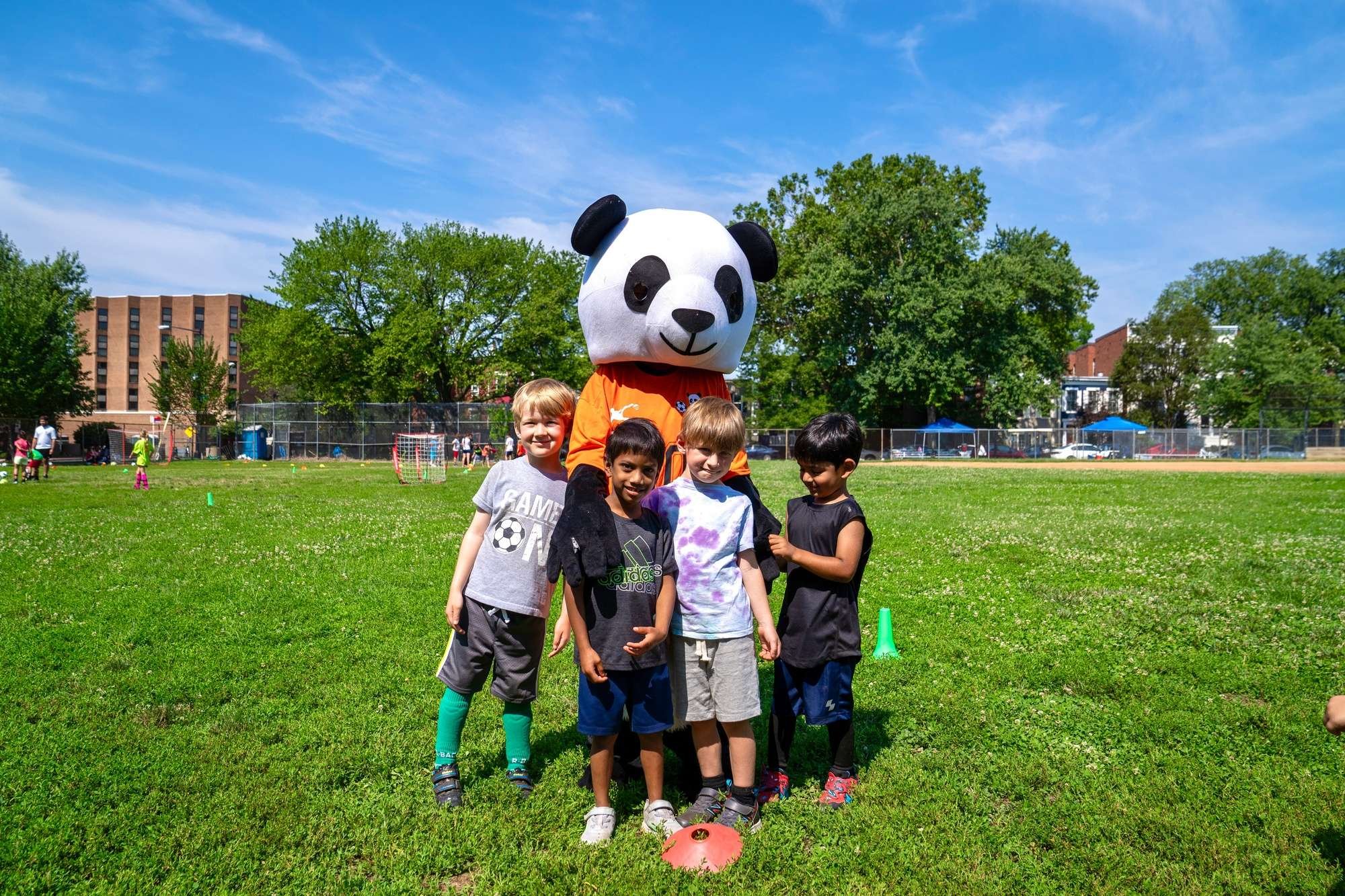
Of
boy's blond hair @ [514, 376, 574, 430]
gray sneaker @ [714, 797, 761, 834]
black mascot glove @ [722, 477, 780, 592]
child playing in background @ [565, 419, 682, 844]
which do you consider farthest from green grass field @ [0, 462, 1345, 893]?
boy's blond hair @ [514, 376, 574, 430]

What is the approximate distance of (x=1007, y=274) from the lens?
4841 centimetres

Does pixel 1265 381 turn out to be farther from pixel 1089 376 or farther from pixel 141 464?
pixel 141 464

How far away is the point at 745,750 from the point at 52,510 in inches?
669

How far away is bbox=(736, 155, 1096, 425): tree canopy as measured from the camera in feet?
156

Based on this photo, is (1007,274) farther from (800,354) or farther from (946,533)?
(946,533)

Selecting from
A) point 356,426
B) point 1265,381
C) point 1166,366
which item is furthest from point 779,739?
point 1166,366

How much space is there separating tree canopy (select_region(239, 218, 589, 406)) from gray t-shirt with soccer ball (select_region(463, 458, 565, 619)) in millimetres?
48349

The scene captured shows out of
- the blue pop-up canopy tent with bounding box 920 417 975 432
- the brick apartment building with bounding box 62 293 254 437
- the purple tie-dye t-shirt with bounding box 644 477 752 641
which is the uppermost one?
the brick apartment building with bounding box 62 293 254 437

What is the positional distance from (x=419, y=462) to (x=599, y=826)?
85.1 feet

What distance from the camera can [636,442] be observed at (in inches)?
141

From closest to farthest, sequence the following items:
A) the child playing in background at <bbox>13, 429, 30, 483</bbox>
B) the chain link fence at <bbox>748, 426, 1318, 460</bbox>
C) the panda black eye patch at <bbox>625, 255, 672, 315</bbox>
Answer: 1. the panda black eye patch at <bbox>625, 255, 672, 315</bbox>
2. the child playing in background at <bbox>13, 429, 30, 483</bbox>
3. the chain link fence at <bbox>748, 426, 1318, 460</bbox>

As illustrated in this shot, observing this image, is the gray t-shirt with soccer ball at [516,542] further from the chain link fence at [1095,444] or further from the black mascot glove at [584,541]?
the chain link fence at [1095,444]

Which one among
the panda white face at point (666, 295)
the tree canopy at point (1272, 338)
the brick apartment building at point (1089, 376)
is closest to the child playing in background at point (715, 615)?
the panda white face at point (666, 295)

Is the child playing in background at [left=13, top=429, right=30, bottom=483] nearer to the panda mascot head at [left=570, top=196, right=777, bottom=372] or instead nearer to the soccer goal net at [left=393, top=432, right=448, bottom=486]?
the soccer goal net at [left=393, top=432, right=448, bottom=486]
